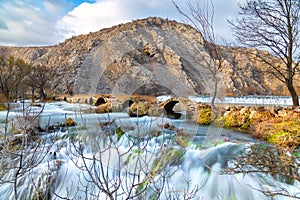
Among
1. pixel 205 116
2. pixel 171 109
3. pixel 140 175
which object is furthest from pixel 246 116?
pixel 140 175

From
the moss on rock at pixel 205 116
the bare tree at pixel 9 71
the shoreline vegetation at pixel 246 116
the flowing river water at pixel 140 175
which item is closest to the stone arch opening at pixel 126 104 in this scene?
the shoreline vegetation at pixel 246 116

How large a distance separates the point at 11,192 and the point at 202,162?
3691mm

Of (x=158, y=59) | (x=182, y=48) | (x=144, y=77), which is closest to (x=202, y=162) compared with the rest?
(x=182, y=48)

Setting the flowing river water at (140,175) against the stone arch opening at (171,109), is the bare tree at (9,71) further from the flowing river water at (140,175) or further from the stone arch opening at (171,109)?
the flowing river water at (140,175)

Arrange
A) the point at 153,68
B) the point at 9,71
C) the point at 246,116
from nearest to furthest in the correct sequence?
the point at 246,116
the point at 9,71
the point at 153,68

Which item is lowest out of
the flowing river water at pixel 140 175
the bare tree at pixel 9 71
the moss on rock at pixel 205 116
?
the flowing river water at pixel 140 175

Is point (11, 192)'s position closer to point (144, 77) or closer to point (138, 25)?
point (144, 77)

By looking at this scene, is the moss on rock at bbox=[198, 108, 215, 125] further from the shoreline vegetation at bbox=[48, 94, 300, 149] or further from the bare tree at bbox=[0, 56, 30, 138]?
the bare tree at bbox=[0, 56, 30, 138]

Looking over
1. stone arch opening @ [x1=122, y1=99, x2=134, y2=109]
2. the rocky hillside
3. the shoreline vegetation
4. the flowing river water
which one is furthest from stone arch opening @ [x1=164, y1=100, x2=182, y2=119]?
the flowing river water

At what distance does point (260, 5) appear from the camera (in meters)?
9.32

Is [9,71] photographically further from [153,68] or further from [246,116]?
[246,116]

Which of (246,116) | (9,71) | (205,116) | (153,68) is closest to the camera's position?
(246,116)

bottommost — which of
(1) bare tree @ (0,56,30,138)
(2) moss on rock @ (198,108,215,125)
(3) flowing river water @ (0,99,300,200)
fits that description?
(3) flowing river water @ (0,99,300,200)

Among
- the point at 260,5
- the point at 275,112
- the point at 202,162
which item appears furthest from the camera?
the point at 260,5
